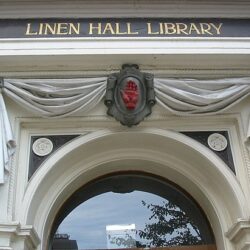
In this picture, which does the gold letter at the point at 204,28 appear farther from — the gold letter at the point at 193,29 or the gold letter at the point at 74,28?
the gold letter at the point at 74,28

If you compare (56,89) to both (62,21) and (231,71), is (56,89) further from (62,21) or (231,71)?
(231,71)

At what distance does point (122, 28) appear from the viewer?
665 centimetres

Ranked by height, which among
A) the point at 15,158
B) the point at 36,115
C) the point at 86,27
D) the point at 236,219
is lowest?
the point at 236,219

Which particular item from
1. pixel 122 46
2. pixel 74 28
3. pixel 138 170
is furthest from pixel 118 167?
pixel 74 28

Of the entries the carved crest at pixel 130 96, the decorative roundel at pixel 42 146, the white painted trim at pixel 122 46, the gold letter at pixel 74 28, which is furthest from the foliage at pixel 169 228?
the gold letter at pixel 74 28

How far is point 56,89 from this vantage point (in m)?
6.24

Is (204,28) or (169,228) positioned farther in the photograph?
(169,228)

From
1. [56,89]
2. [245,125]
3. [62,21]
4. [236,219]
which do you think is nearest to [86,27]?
[62,21]

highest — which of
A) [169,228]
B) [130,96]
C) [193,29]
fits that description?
[193,29]

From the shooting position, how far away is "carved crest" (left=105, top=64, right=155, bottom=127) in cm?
627

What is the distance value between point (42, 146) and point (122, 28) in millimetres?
2006

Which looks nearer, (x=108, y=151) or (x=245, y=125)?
(x=245, y=125)

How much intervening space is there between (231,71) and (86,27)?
7.01 feet

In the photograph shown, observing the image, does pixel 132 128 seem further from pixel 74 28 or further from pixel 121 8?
pixel 121 8
